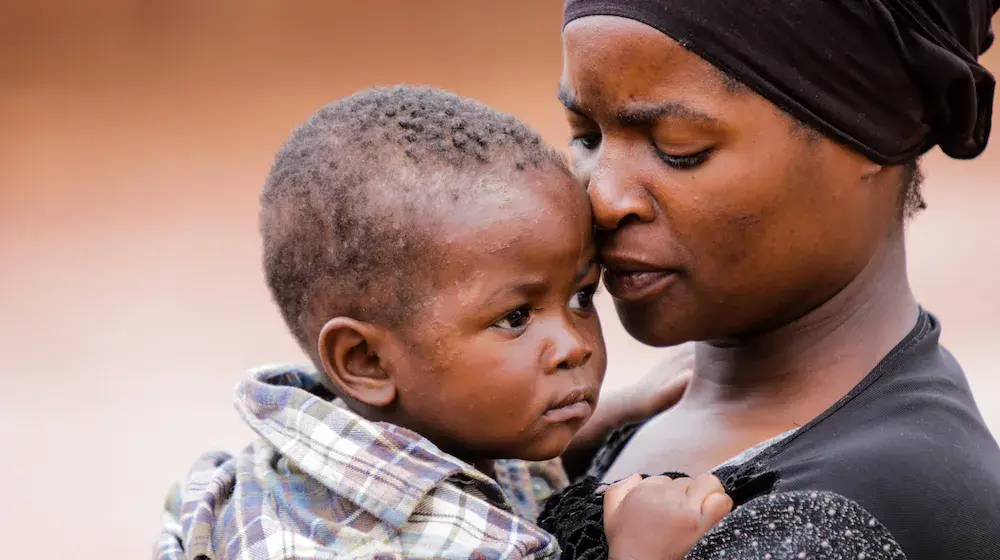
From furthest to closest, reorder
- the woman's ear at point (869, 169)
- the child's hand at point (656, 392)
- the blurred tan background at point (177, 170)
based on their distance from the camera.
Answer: the blurred tan background at point (177, 170), the child's hand at point (656, 392), the woman's ear at point (869, 169)

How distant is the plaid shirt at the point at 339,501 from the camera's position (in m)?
1.63

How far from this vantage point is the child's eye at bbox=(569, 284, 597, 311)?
186 cm

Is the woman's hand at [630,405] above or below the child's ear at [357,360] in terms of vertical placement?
below

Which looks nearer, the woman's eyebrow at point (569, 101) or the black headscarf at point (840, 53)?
the black headscarf at point (840, 53)

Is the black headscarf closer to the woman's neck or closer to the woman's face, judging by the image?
the woman's face

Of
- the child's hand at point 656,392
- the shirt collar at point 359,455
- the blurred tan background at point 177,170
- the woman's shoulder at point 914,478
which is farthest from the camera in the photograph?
the blurred tan background at point 177,170

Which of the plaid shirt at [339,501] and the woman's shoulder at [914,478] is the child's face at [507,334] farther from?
the woman's shoulder at [914,478]

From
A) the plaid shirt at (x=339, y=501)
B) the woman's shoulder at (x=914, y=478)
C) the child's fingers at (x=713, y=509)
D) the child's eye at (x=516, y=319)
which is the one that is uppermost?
the child's eye at (x=516, y=319)

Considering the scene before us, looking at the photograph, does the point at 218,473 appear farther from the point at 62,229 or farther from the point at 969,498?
the point at 62,229

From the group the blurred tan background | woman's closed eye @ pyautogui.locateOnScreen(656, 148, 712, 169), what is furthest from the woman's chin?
the blurred tan background

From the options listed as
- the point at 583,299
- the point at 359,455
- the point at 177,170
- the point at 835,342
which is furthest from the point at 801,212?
the point at 177,170

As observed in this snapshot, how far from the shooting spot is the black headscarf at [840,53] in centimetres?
168

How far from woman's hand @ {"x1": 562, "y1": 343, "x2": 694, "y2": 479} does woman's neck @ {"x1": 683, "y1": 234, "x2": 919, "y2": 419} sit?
0.31 meters

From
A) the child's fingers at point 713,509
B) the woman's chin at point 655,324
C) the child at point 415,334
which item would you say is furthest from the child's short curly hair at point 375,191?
the child's fingers at point 713,509
